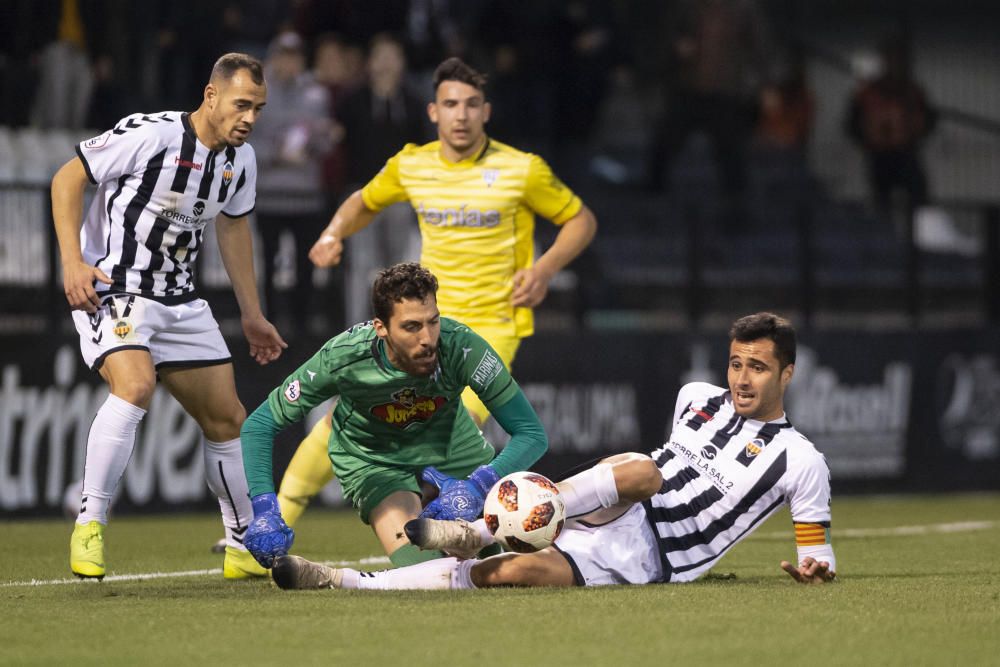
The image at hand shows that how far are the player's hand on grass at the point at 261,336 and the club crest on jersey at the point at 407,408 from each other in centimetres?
77

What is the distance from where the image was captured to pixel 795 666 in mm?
4508

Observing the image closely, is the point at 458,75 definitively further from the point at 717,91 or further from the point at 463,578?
the point at 717,91

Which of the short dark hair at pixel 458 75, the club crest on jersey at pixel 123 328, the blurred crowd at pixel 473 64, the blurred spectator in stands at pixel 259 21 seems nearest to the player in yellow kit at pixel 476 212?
the short dark hair at pixel 458 75

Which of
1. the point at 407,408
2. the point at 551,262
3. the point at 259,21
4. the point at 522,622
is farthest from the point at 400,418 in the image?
the point at 259,21

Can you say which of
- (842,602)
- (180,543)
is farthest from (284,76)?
(842,602)

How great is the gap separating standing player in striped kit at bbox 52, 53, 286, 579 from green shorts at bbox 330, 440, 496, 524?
52cm

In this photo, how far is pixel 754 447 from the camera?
6422 millimetres

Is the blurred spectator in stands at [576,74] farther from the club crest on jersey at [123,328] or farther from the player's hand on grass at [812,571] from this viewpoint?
the player's hand on grass at [812,571]

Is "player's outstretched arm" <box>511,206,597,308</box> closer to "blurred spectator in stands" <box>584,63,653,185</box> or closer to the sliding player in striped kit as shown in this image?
the sliding player in striped kit

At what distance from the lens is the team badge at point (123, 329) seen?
661 cm

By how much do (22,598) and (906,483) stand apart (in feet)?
28.3

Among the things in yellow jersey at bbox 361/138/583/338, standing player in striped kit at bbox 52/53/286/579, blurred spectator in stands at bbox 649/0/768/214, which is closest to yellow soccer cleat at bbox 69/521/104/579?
standing player in striped kit at bbox 52/53/286/579

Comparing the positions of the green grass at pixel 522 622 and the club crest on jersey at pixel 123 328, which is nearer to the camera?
the green grass at pixel 522 622

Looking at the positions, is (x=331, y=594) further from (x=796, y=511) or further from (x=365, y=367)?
(x=796, y=511)
